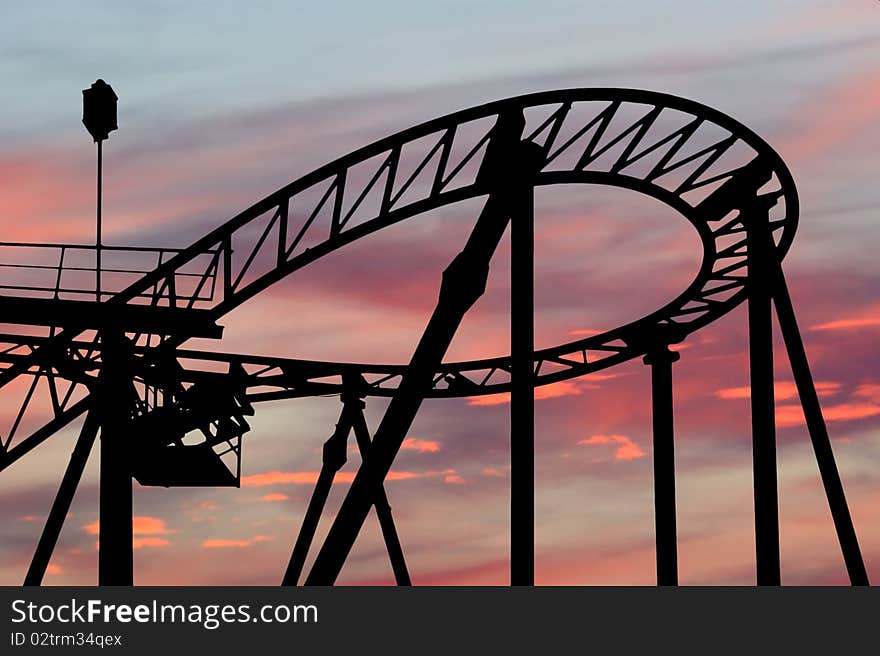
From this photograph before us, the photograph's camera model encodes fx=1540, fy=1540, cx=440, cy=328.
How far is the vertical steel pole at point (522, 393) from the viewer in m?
20.7

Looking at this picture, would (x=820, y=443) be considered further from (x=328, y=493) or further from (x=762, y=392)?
(x=328, y=493)

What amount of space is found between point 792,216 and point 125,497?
1233 cm

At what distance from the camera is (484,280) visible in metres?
21.6

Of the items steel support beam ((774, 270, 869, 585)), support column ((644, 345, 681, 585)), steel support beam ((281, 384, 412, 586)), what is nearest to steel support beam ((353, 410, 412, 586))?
steel support beam ((281, 384, 412, 586))

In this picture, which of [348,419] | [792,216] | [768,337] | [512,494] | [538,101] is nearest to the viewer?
[512,494]

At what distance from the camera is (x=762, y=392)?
24.5m

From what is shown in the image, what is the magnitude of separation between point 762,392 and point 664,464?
17.3ft

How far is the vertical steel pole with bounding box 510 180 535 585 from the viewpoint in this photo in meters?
20.7

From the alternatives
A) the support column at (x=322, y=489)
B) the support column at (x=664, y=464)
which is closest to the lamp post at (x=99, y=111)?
the support column at (x=322, y=489)

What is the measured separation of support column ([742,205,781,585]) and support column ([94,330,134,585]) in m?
9.88

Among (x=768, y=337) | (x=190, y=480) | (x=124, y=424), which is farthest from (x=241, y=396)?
(x=768, y=337)

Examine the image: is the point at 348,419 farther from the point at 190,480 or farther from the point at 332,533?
the point at 332,533

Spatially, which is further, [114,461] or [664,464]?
[664,464]

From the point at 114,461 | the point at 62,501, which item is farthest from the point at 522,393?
the point at 62,501
